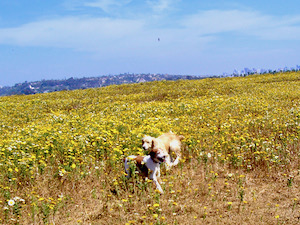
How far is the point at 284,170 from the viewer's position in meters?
6.96

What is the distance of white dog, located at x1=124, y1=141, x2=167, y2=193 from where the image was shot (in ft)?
18.8

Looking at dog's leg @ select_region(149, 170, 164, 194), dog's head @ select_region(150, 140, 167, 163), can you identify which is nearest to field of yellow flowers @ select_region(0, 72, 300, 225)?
dog's leg @ select_region(149, 170, 164, 194)

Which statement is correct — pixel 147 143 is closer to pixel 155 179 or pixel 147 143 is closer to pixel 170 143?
pixel 170 143

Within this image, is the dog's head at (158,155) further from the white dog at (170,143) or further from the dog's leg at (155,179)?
the white dog at (170,143)

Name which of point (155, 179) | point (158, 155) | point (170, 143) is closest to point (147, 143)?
point (170, 143)

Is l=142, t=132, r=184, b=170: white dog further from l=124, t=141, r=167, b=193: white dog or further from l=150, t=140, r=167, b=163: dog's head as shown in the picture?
l=150, t=140, r=167, b=163: dog's head

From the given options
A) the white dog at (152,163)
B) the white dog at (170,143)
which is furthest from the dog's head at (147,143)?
the white dog at (152,163)

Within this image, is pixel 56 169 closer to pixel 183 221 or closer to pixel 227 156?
pixel 183 221

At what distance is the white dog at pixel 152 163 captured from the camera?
18.8 ft

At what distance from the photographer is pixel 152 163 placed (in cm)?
601

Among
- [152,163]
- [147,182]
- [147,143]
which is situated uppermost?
[147,143]

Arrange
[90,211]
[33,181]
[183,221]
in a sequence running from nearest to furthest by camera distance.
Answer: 1. [183,221]
2. [90,211]
3. [33,181]

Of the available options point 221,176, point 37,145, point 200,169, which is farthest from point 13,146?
point 221,176

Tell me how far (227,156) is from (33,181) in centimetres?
512
